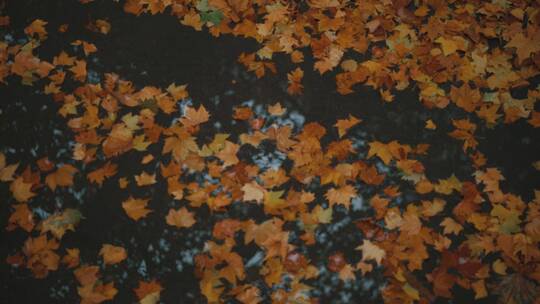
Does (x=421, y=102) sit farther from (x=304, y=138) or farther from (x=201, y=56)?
(x=201, y=56)

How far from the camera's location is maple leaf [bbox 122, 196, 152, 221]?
2973 mm

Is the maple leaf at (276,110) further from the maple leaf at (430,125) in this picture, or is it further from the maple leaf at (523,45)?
the maple leaf at (523,45)

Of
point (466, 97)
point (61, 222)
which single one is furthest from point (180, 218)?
point (466, 97)

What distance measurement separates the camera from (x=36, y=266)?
273 centimetres

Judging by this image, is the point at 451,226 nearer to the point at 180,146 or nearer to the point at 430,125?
the point at 430,125

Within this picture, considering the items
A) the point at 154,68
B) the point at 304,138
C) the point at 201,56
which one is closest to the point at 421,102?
the point at 304,138

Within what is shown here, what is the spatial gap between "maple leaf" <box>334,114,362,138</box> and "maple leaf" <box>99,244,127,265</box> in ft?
6.01

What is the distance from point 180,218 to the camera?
2975mm

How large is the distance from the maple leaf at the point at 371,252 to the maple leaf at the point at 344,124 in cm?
94

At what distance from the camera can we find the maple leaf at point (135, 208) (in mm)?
2973

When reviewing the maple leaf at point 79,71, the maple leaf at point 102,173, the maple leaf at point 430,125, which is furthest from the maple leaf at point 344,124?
the maple leaf at point 79,71

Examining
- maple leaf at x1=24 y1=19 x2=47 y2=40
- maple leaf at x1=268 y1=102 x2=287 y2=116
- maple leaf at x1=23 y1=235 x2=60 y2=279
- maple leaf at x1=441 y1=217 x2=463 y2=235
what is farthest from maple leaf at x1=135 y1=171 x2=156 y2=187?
maple leaf at x1=441 y1=217 x2=463 y2=235

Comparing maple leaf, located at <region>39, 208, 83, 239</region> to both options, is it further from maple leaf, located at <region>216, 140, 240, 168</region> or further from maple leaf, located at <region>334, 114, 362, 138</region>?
maple leaf, located at <region>334, 114, 362, 138</region>

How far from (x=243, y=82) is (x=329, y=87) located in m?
0.75
